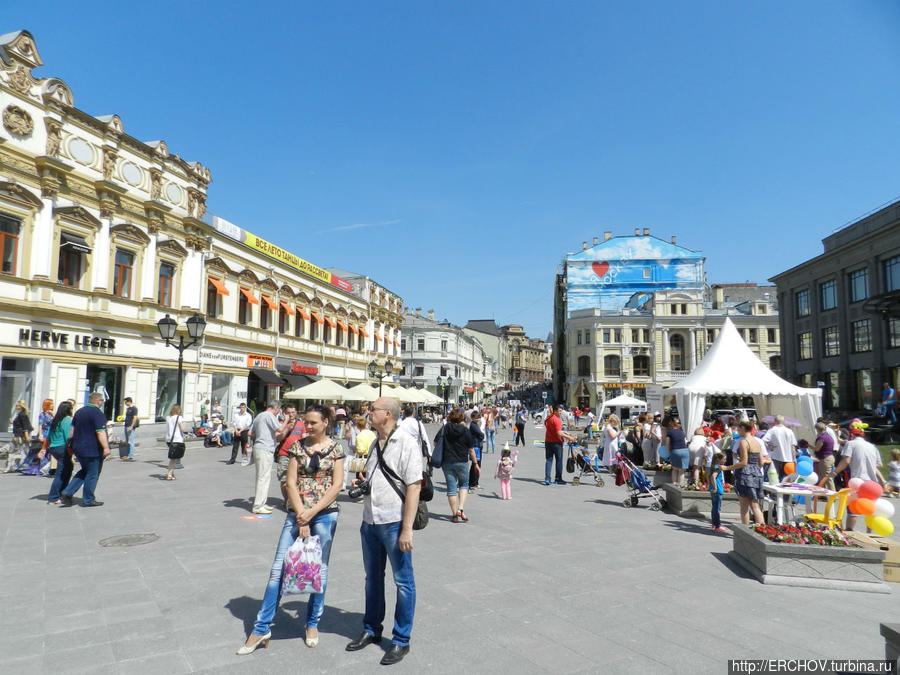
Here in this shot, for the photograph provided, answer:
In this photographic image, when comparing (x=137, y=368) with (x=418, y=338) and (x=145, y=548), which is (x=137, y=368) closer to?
A: (x=145, y=548)

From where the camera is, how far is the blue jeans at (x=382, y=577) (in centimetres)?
408

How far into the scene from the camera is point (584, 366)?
67.1m

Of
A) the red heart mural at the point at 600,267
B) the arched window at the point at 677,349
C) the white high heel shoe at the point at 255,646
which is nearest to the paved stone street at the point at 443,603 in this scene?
the white high heel shoe at the point at 255,646

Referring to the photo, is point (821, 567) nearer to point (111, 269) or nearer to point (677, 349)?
point (111, 269)

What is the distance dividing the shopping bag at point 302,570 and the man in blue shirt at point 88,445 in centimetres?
650

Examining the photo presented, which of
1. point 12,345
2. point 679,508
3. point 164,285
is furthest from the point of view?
point 164,285

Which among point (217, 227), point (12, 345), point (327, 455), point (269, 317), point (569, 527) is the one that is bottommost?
point (569, 527)

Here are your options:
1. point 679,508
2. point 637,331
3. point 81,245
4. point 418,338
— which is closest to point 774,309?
point 637,331

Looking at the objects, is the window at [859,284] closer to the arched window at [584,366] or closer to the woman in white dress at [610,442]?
the woman in white dress at [610,442]

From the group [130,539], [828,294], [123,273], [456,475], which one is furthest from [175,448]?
[828,294]

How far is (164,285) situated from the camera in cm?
2461

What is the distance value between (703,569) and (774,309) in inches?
2635

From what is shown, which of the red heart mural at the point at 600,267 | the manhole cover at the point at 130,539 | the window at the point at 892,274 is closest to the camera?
the manhole cover at the point at 130,539

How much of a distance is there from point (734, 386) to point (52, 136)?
24036mm
